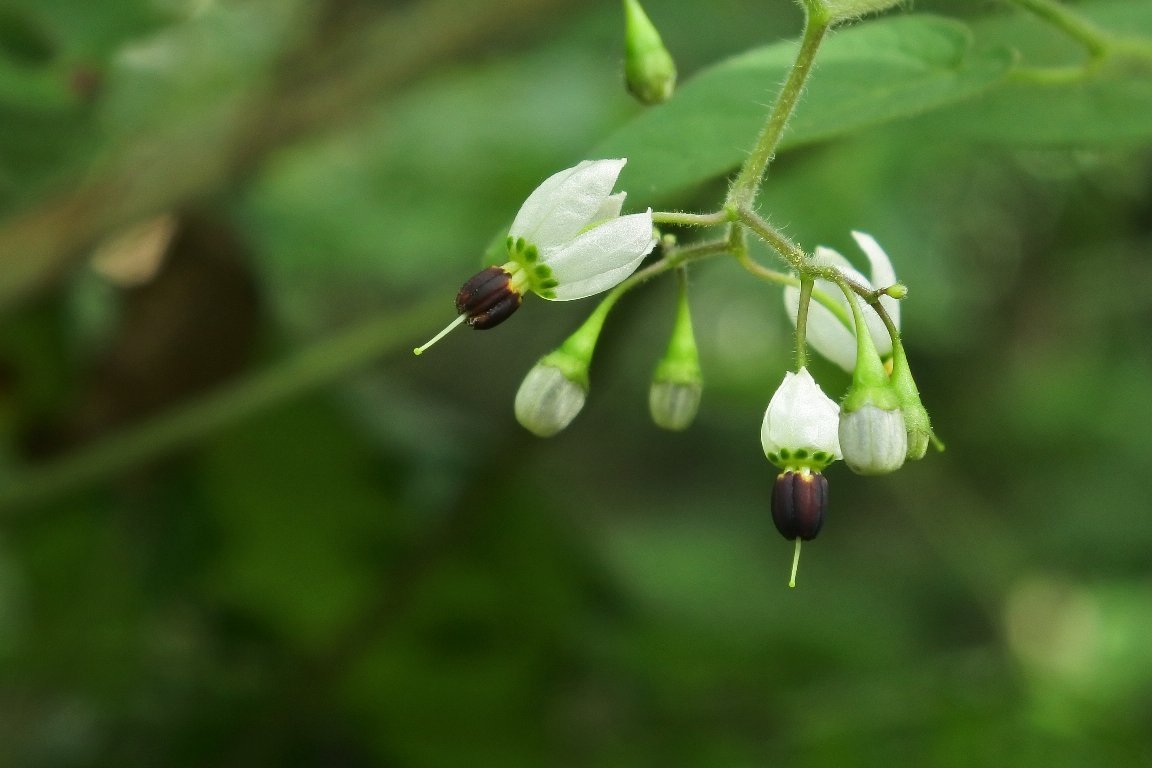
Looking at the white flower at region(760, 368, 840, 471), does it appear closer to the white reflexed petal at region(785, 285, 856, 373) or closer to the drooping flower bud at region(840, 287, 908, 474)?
the drooping flower bud at region(840, 287, 908, 474)

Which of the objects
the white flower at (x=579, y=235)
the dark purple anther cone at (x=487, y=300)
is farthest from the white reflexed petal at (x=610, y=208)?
the dark purple anther cone at (x=487, y=300)

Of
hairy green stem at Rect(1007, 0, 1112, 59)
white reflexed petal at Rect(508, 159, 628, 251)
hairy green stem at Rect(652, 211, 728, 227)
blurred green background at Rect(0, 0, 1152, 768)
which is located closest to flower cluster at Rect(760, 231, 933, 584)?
hairy green stem at Rect(652, 211, 728, 227)

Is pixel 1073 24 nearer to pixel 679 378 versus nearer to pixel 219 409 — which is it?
pixel 679 378

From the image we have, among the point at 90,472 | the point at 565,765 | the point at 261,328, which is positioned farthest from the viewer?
the point at 565,765

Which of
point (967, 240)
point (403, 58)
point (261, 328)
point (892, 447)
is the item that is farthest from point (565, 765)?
point (967, 240)

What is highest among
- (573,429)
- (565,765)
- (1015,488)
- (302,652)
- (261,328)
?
(261,328)

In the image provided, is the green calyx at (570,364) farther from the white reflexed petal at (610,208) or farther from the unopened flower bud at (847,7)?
the unopened flower bud at (847,7)

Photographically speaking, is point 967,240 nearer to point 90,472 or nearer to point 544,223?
point 90,472
